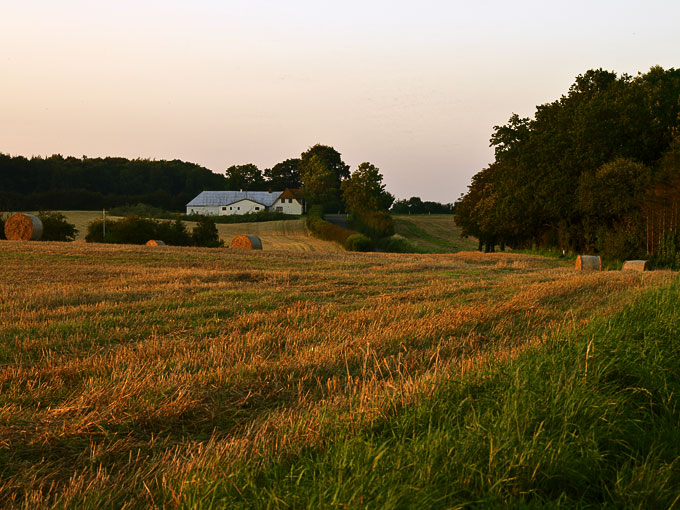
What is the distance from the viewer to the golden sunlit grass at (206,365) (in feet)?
11.3

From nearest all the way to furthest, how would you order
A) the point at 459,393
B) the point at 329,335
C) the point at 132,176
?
the point at 459,393 → the point at 329,335 → the point at 132,176

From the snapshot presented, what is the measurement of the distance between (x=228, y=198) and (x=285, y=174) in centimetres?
2946

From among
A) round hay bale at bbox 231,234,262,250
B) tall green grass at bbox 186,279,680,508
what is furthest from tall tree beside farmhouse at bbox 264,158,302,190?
tall green grass at bbox 186,279,680,508

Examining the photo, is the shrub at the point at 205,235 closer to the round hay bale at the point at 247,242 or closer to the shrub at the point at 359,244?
the round hay bale at the point at 247,242

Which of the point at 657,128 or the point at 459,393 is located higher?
the point at 657,128

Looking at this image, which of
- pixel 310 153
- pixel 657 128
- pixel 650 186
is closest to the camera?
pixel 650 186

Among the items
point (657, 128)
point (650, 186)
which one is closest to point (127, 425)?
point (650, 186)

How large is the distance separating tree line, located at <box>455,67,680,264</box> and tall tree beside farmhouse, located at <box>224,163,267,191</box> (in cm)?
9404

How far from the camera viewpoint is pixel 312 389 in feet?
16.8

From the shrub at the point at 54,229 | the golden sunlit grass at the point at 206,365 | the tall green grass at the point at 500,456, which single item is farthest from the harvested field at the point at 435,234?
the tall green grass at the point at 500,456

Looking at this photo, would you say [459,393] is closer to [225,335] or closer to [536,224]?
[225,335]

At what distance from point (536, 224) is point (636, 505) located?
36612 mm

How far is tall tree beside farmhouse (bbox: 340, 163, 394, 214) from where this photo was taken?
2950 inches

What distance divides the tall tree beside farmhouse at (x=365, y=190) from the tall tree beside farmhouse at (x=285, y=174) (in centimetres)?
6261
